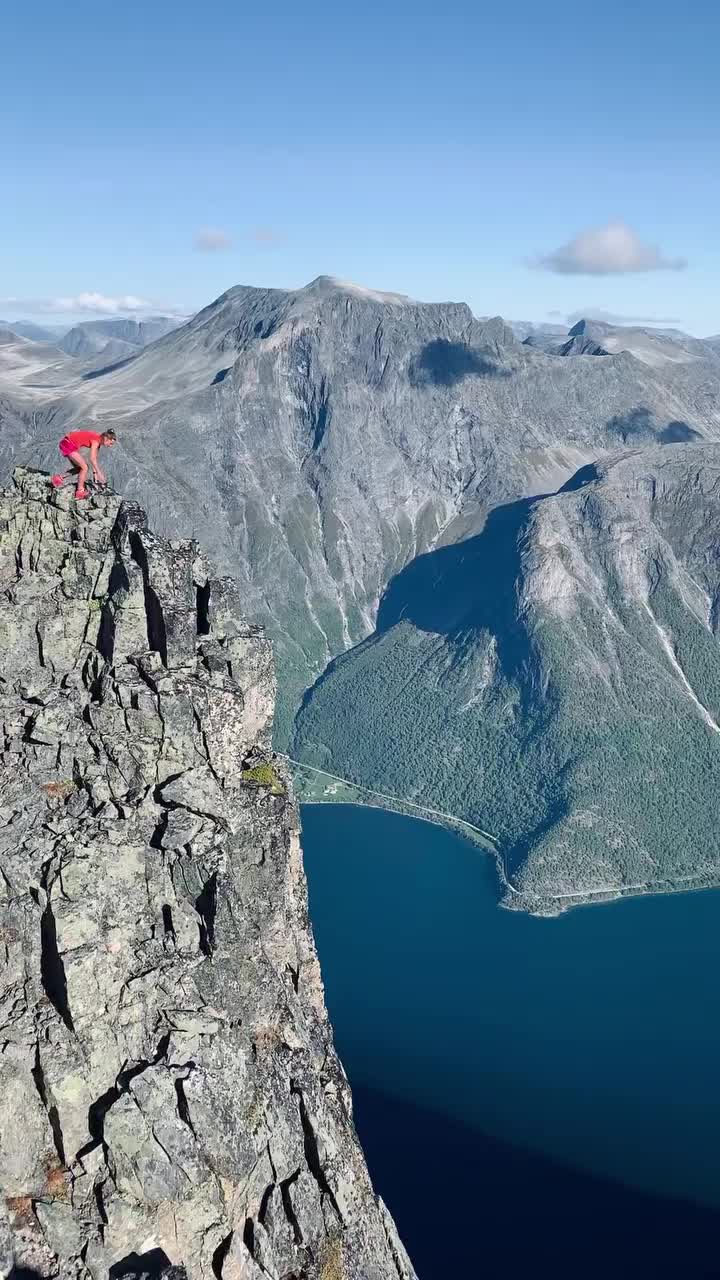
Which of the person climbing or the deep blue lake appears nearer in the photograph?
the person climbing

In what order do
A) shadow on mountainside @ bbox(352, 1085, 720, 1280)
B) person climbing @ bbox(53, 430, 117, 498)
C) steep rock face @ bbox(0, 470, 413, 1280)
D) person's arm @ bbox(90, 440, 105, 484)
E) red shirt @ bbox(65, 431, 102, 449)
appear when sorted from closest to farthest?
steep rock face @ bbox(0, 470, 413, 1280)
person climbing @ bbox(53, 430, 117, 498)
person's arm @ bbox(90, 440, 105, 484)
red shirt @ bbox(65, 431, 102, 449)
shadow on mountainside @ bbox(352, 1085, 720, 1280)

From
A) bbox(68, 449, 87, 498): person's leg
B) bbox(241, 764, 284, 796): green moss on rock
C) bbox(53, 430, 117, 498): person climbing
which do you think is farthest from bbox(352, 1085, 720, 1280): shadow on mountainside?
bbox(68, 449, 87, 498): person's leg

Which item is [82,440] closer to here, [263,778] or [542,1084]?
[263,778]

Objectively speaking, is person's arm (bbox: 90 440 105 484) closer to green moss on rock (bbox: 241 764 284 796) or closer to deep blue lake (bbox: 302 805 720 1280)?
green moss on rock (bbox: 241 764 284 796)

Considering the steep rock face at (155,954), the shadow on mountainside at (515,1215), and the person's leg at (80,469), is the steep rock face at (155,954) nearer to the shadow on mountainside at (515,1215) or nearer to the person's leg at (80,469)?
the person's leg at (80,469)

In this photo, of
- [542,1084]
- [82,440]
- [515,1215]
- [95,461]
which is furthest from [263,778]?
[542,1084]

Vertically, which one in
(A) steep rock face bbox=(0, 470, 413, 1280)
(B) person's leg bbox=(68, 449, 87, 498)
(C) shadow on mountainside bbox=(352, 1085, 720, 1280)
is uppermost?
(B) person's leg bbox=(68, 449, 87, 498)

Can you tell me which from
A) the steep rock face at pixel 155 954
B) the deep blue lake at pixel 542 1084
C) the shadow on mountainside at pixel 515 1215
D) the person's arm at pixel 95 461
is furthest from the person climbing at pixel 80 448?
the shadow on mountainside at pixel 515 1215

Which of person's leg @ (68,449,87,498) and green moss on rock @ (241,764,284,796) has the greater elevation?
person's leg @ (68,449,87,498)
